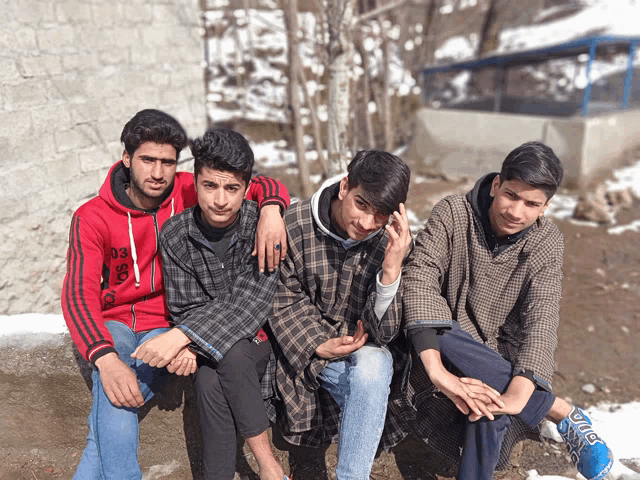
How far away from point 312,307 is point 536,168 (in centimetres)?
103

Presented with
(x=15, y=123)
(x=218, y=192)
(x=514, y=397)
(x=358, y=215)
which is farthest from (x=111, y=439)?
(x=15, y=123)

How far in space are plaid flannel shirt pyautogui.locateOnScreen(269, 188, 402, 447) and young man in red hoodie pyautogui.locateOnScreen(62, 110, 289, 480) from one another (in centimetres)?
11

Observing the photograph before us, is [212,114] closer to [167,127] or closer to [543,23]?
[167,127]

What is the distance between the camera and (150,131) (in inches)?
86.3

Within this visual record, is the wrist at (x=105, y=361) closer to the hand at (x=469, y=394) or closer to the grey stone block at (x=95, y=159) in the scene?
the hand at (x=469, y=394)

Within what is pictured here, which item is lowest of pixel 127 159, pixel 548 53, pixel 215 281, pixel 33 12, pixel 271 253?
pixel 215 281

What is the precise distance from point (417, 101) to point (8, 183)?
11.4 metres

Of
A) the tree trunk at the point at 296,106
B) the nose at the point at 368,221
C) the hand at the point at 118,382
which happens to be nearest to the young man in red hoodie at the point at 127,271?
the hand at the point at 118,382

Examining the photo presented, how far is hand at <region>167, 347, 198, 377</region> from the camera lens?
203 centimetres

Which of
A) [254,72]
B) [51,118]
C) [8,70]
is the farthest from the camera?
[254,72]

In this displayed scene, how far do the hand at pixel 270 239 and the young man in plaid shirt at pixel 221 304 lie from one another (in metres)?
0.02

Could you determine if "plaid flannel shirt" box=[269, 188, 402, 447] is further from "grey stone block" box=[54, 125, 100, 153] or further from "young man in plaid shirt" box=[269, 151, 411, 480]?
"grey stone block" box=[54, 125, 100, 153]

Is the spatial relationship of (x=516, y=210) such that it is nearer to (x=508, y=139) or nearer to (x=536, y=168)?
(x=536, y=168)

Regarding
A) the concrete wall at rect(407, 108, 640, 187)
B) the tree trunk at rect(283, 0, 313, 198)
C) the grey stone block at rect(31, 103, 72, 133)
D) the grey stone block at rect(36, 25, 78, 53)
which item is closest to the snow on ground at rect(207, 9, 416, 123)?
the concrete wall at rect(407, 108, 640, 187)
